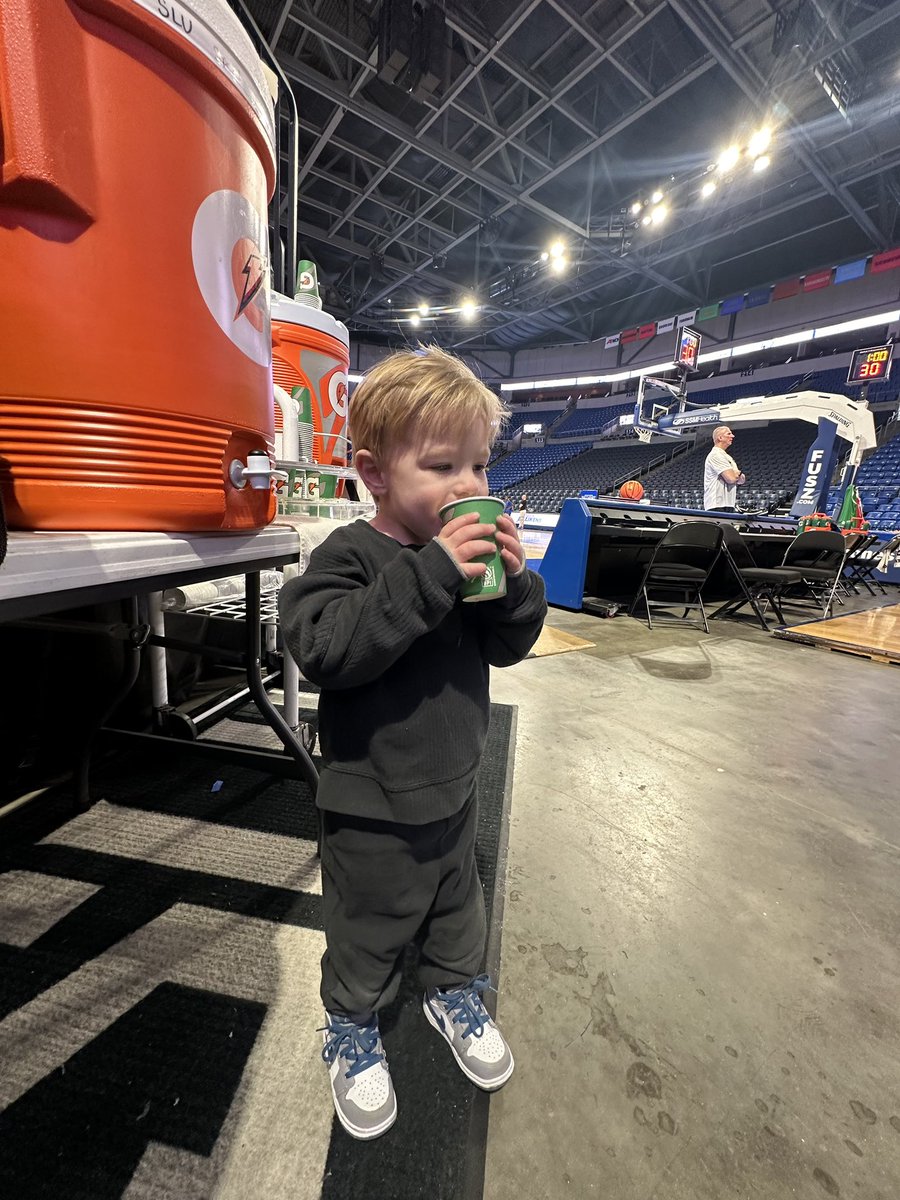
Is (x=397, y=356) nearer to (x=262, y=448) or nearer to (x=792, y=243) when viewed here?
(x=262, y=448)

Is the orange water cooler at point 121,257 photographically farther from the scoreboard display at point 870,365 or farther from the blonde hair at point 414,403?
the scoreboard display at point 870,365

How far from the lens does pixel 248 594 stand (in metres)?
0.95

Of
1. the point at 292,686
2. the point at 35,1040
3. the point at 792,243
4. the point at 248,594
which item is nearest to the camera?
the point at 35,1040

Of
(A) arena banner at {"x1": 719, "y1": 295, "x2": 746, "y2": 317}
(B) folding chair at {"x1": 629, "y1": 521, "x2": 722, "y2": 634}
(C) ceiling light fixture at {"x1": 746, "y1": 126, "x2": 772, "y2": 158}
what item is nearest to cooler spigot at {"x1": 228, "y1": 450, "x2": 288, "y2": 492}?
(B) folding chair at {"x1": 629, "y1": 521, "x2": 722, "y2": 634}

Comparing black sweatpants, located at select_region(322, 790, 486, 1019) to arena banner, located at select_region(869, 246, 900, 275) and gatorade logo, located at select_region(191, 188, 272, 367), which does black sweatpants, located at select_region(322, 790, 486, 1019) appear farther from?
arena banner, located at select_region(869, 246, 900, 275)

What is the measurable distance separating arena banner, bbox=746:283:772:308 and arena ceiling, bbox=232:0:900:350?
0.35 m

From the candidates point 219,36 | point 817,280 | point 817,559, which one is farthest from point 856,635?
point 817,280

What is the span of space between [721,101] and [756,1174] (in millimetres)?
12157

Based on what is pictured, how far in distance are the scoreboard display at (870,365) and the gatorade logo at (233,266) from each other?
1710 cm

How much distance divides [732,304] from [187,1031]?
62.6 feet

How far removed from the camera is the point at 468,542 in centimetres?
52

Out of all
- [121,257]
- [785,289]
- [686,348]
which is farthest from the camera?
[785,289]

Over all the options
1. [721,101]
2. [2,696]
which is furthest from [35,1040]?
[721,101]

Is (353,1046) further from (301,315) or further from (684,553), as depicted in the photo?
(684,553)
